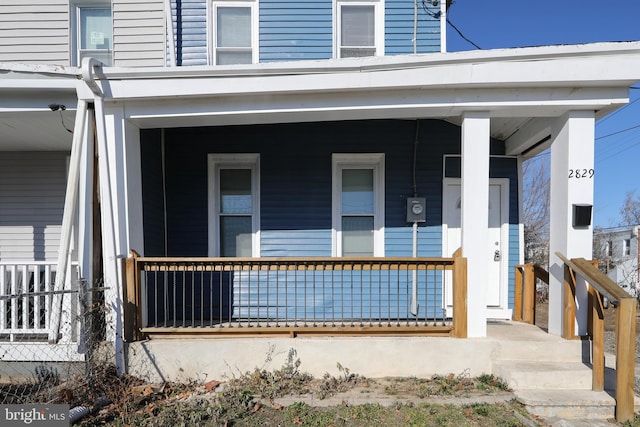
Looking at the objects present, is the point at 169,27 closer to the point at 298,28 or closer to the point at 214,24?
the point at 214,24

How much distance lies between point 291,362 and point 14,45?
5.85m

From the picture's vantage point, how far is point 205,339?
3855 millimetres

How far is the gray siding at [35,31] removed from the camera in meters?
5.36

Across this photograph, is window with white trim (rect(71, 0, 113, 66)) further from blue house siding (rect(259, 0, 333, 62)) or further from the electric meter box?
the electric meter box

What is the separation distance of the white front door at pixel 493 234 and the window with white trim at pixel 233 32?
11.3ft

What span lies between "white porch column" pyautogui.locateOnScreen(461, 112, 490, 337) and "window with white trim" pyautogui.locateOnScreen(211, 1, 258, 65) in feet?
11.3

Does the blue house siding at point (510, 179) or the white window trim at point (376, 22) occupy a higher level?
the white window trim at point (376, 22)

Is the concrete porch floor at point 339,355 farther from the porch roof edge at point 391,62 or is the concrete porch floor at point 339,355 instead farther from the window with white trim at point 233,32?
the window with white trim at point 233,32

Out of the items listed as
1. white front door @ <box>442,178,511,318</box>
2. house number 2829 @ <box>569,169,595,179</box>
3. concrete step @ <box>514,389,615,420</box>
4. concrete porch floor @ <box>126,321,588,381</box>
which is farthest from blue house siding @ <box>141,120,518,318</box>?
concrete step @ <box>514,389,615,420</box>

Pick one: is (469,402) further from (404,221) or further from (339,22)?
(339,22)

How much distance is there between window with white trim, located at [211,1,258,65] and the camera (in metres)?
5.47

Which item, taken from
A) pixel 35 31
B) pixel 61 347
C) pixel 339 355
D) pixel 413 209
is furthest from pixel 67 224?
pixel 413 209

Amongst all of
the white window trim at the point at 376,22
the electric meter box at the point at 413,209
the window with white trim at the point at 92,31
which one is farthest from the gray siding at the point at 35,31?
the electric meter box at the point at 413,209

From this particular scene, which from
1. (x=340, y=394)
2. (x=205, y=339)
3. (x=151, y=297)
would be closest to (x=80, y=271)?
(x=151, y=297)
